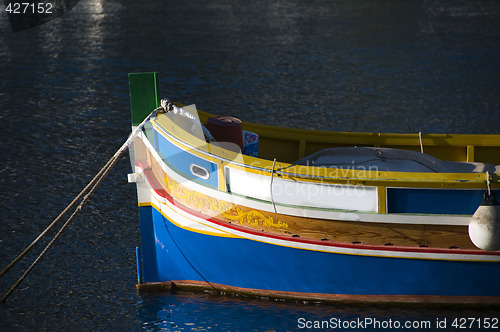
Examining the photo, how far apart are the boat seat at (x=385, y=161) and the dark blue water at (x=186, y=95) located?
1605mm

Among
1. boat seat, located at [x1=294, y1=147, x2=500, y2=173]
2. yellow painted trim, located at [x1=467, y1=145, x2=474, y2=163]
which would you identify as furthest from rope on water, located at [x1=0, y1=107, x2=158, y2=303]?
yellow painted trim, located at [x1=467, y1=145, x2=474, y2=163]

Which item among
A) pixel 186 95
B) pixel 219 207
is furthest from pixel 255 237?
pixel 186 95

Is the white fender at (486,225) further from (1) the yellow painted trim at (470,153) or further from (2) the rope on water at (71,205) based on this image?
(2) the rope on water at (71,205)

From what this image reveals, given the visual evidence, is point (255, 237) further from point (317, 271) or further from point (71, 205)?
point (71, 205)

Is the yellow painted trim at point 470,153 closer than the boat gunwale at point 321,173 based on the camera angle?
No

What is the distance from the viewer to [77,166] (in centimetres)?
1288

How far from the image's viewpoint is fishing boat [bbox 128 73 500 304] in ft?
24.3

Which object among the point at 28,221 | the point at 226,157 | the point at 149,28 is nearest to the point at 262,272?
the point at 226,157

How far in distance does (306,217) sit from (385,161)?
4.37 feet

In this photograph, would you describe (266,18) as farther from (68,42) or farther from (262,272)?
(262,272)

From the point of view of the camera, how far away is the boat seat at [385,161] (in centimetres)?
820

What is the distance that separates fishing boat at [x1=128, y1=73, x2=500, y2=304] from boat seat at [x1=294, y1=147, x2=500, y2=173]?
0.02 metres

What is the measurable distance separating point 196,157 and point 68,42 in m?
16.8

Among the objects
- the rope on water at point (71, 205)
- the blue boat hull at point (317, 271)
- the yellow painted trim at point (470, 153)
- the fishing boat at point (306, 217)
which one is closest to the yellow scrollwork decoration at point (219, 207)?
the fishing boat at point (306, 217)
